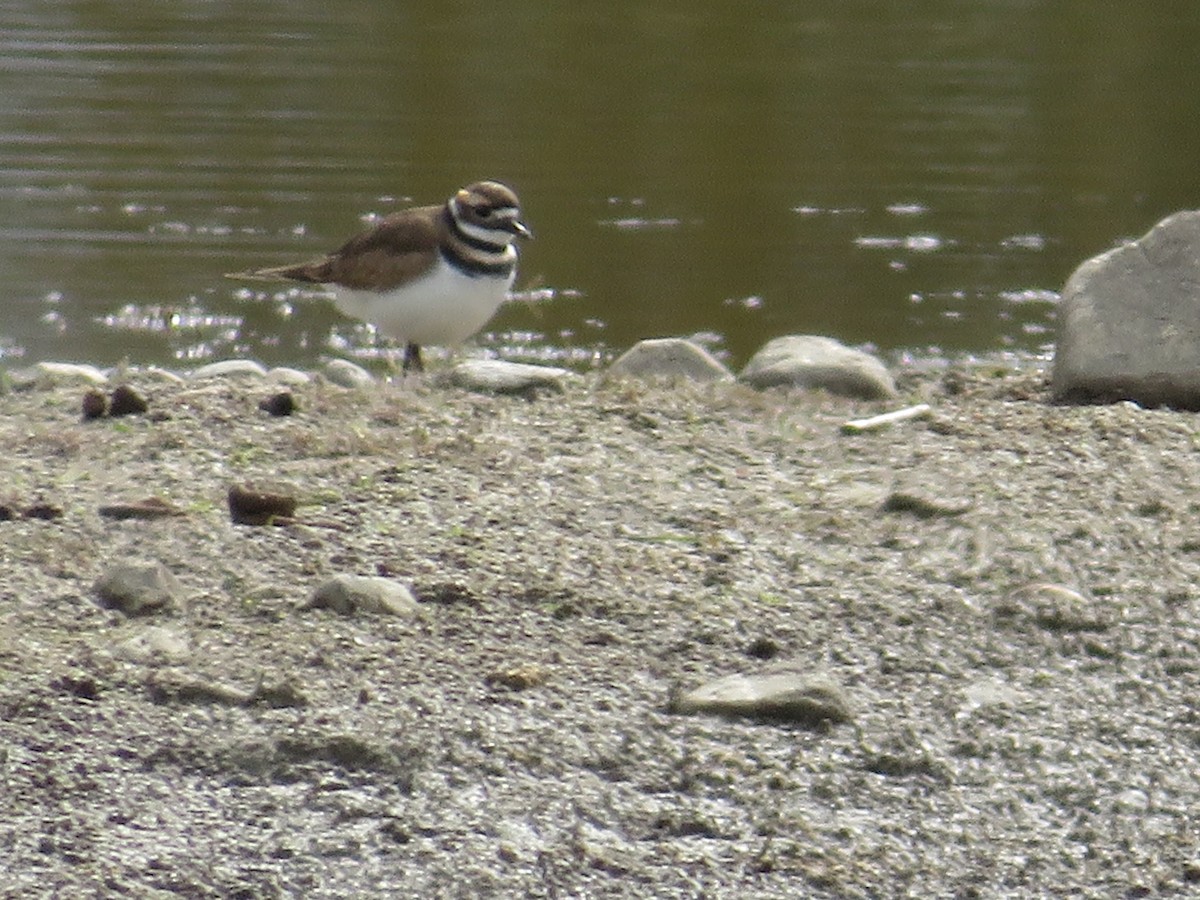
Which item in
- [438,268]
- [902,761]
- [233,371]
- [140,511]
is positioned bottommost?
[902,761]

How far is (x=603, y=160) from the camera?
35.5ft

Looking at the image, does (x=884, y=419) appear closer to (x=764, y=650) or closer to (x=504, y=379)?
(x=504, y=379)

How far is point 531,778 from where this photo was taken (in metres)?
3.23

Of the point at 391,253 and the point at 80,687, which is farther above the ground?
the point at 391,253

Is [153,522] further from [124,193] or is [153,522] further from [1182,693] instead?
[124,193]

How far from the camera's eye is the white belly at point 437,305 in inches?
249

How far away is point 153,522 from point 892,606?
1.50m

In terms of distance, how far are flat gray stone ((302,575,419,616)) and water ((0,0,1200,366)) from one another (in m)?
4.07

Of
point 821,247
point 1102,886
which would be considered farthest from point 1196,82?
point 1102,886

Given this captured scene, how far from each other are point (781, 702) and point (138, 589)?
119 cm

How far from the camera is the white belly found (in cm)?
634

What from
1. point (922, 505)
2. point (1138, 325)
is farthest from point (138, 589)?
point (1138, 325)

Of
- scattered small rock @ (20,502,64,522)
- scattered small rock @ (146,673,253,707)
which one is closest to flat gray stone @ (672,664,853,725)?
scattered small rock @ (146,673,253,707)

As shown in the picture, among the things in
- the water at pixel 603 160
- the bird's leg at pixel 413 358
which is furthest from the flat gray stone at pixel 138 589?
the water at pixel 603 160
